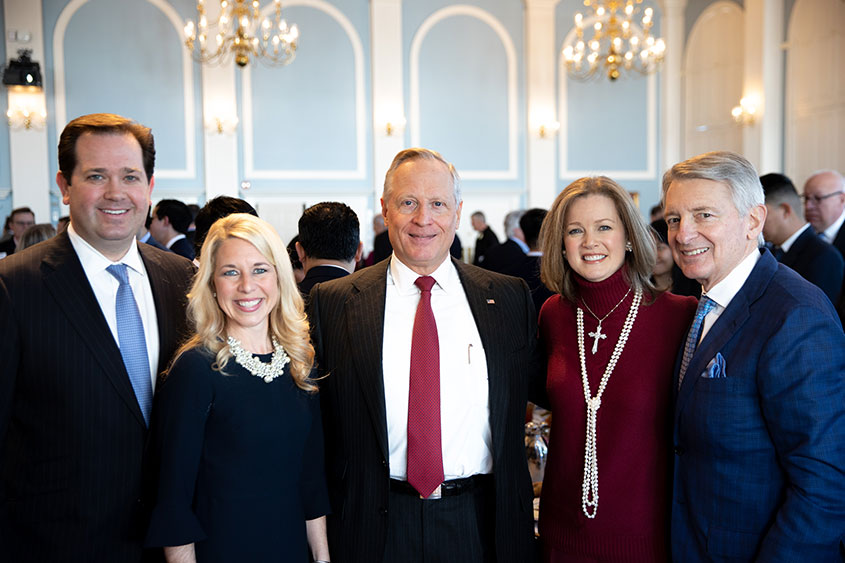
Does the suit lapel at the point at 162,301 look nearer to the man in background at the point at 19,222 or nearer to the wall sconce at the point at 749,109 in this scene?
the man in background at the point at 19,222

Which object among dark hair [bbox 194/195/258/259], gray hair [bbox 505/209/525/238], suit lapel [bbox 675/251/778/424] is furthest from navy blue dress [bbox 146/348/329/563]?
gray hair [bbox 505/209/525/238]

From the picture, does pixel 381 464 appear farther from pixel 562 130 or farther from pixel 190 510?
pixel 562 130

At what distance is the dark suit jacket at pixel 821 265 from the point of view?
4258 millimetres

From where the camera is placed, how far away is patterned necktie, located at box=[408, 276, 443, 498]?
7.01ft

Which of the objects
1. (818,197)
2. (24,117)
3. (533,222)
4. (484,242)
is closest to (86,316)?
(533,222)

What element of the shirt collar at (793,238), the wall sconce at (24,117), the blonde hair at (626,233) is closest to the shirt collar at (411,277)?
the blonde hair at (626,233)

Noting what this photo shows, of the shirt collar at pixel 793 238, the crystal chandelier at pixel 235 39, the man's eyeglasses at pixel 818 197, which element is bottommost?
the shirt collar at pixel 793 238

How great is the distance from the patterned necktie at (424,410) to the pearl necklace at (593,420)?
447 millimetres

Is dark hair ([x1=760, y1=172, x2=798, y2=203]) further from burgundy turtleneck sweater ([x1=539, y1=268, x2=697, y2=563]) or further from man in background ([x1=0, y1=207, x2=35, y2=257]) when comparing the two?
man in background ([x1=0, y1=207, x2=35, y2=257])

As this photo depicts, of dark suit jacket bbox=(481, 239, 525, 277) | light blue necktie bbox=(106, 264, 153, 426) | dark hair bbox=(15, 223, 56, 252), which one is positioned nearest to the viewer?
light blue necktie bbox=(106, 264, 153, 426)

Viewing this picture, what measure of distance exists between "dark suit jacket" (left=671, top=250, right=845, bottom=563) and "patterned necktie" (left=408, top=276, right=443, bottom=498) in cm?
70

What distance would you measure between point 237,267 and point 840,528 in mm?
1709

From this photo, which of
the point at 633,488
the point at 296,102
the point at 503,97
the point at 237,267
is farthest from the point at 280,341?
the point at 503,97

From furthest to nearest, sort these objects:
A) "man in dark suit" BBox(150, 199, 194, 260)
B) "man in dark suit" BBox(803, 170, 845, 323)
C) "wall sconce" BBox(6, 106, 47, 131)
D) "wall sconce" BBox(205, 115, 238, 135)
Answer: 1. "wall sconce" BBox(205, 115, 238, 135)
2. "wall sconce" BBox(6, 106, 47, 131)
3. "man in dark suit" BBox(150, 199, 194, 260)
4. "man in dark suit" BBox(803, 170, 845, 323)
